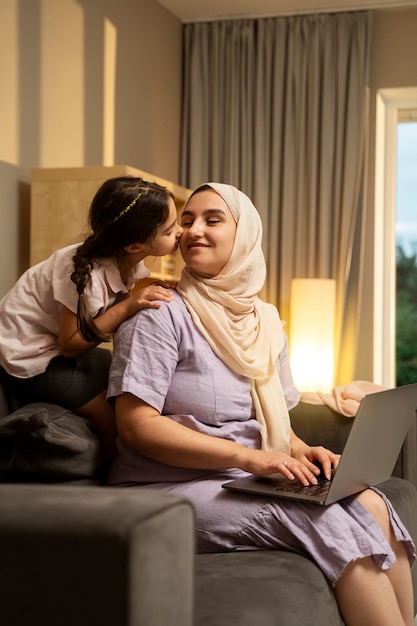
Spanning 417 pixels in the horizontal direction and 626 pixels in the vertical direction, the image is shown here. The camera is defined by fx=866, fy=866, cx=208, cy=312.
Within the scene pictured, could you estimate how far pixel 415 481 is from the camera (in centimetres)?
284

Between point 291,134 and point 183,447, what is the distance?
3.26 metres

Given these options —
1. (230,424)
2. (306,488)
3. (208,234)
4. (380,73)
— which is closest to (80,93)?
(380,73)

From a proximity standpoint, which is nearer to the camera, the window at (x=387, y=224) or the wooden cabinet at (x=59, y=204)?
the wooden cabinet at (x=59, y=204)

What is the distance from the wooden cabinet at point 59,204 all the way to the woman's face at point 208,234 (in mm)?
1197

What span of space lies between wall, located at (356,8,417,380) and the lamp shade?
407mm

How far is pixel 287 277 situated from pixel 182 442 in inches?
118

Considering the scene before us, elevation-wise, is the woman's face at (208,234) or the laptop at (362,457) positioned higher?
the woman's face at (208,234)

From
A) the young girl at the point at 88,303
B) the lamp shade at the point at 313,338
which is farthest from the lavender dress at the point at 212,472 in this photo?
the lamp shade at the point at 313,338

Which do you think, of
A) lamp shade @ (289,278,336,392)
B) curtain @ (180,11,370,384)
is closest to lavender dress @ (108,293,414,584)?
lamp shade @ (289,278,336,392)

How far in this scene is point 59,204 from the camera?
11.4ft

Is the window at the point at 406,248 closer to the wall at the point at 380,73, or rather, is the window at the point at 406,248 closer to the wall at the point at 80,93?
the wall at the point at 380,73

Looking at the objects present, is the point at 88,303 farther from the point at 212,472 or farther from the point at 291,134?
the point at 291,134

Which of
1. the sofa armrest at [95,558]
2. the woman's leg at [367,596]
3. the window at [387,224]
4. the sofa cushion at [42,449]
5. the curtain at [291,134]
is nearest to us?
the sofa armrest at [95,558]

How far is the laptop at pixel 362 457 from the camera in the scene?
176 cm
